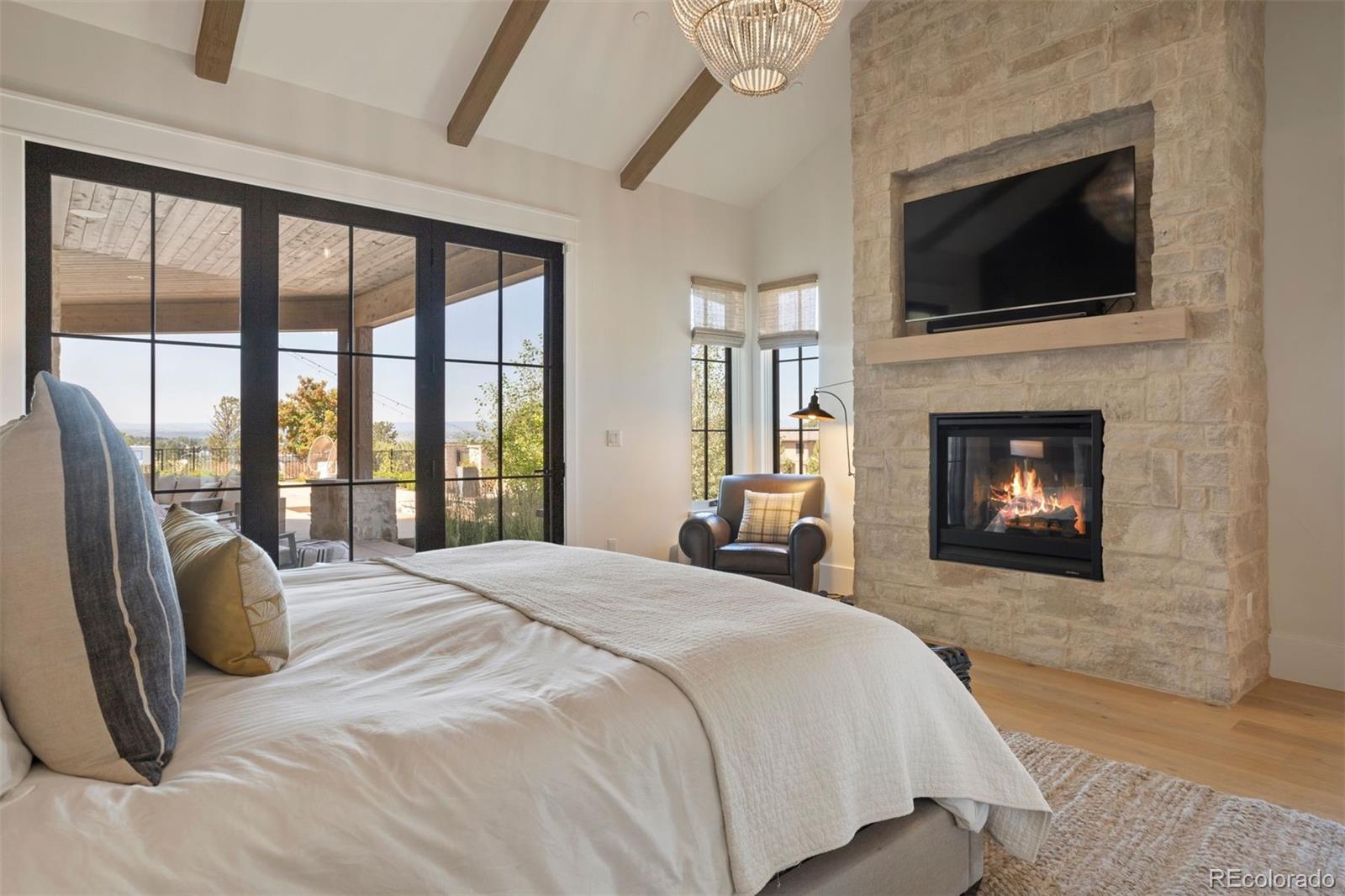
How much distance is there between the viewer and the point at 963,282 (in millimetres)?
3908

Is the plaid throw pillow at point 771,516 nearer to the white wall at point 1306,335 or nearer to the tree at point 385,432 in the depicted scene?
the tree at point 385,432

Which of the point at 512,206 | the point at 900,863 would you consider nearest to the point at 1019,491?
the point at 900,863

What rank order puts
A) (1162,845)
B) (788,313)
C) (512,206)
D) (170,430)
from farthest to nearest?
(788,313) → (512,206) → (170,430) → (1162,845)

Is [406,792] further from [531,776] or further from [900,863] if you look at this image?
[900,863]

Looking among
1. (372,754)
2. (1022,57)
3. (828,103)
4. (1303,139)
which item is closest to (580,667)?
(372,754)

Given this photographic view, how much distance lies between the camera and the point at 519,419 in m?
4.54

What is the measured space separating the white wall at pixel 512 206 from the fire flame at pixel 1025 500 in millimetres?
2166

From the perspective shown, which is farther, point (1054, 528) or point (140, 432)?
point (1054, 528)

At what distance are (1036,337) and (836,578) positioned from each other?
2.22 metres

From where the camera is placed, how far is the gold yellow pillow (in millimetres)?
1322

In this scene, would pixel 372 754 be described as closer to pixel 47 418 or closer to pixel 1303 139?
pixel 47 418

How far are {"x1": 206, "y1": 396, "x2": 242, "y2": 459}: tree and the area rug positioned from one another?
342cm

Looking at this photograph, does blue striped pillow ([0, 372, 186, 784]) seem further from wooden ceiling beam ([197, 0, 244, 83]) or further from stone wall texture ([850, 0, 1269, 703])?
stone wall texture ([850, 0, 1269, 703])

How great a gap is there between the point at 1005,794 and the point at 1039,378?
247 cm
